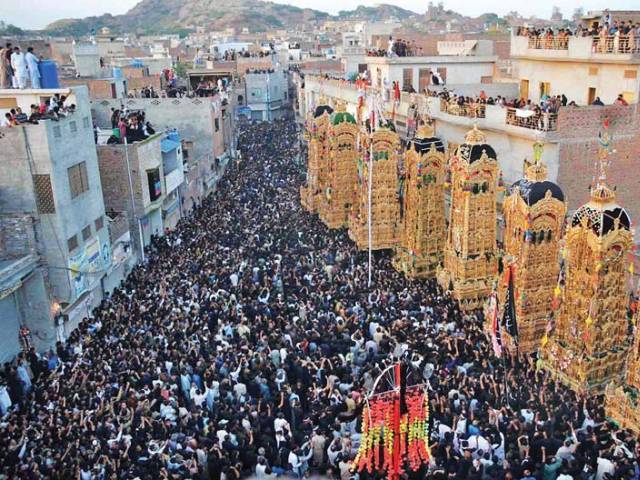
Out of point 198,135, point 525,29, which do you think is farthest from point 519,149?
point 198,135

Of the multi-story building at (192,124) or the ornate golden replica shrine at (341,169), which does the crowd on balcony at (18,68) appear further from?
the multi-story building at (192,124)

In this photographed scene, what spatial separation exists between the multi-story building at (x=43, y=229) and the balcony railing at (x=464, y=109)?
42.0ft

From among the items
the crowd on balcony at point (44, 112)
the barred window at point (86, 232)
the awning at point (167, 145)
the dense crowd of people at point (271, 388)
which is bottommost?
the dense crowd of people at point (271, 388)

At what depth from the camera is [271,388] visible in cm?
1316

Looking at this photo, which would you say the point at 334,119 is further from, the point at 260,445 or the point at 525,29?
the point at 260,445

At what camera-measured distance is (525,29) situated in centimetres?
2481

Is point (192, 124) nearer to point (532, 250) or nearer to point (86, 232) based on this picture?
point (86, 232)

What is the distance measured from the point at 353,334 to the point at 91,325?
7.21 meters

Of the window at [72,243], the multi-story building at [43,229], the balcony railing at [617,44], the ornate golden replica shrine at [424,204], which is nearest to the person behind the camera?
the multi-story building at [43,229]

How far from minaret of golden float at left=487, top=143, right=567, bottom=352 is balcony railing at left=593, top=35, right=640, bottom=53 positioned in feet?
21.9

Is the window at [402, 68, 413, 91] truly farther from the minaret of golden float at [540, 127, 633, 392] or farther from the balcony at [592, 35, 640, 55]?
the minaret of golden float at [540, 127, 633, 392]

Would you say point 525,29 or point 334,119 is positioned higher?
point 525,29

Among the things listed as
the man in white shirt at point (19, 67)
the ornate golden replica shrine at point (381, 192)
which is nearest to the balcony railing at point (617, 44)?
the ornate golden replica shrine at point (381, 192)

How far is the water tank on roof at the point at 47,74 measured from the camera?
19359mm
